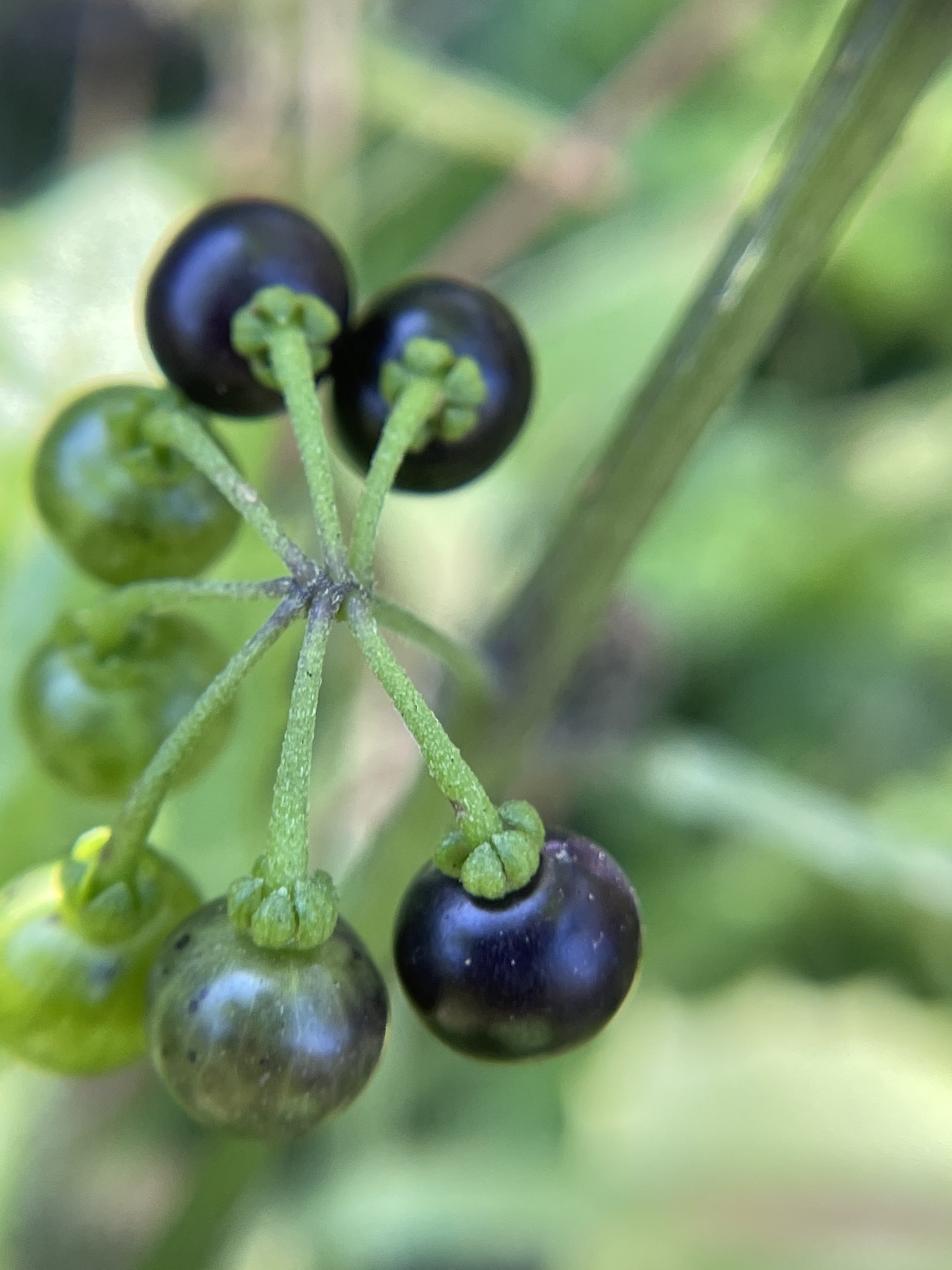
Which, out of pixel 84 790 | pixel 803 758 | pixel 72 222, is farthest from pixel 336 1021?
pixel 803 758

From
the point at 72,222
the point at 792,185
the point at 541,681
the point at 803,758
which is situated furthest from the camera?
the point at 803,758

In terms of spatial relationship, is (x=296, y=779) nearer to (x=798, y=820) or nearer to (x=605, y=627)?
(x=798, y=820)

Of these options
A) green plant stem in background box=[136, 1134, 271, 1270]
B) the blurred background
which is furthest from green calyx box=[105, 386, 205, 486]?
green plant stem in background box=[136, 1134, 271, 1270]

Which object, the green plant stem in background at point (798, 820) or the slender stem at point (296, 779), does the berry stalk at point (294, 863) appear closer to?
the slender stem at point (296, 779)

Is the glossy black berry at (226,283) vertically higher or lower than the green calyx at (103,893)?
higher

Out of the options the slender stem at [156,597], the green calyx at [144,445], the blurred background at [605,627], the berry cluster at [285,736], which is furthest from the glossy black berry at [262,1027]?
the blurred background at [605,627]

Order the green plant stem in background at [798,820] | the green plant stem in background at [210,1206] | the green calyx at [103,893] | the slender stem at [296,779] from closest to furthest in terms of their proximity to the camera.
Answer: the slender stem at [296,779] → the green calyx at [103,893] → the green plant stem in background at [210,1206] → the green plant stem in background at [798,820]

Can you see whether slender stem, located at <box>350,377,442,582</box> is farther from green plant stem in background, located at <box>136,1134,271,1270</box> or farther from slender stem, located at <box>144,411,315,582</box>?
green plant stem in background, located at <box>136,1134,271,1270</box>

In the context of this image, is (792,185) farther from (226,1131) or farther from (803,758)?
(803,758)
